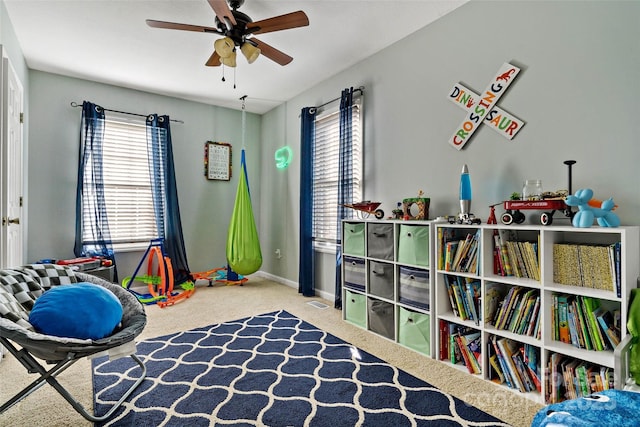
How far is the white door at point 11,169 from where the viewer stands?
2.27 m

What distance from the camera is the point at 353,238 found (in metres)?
3.00

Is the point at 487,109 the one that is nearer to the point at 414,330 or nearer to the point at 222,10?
the point at 414,330

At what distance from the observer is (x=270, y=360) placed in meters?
2.26

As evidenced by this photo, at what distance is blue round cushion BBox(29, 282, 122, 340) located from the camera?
1.58 meters

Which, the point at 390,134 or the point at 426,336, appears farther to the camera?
the point at 390,134

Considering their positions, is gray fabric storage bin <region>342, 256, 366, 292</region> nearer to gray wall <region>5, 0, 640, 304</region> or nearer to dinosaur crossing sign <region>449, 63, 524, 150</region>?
gray wall <region>5, 0, 640, 304</region>

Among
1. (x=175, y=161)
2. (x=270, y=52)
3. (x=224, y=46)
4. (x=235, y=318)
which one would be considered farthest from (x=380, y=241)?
(x=175, y=161)

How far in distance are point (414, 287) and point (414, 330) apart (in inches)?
12.2

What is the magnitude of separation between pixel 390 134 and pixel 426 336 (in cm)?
172

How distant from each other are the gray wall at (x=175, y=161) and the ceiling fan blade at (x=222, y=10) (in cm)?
250

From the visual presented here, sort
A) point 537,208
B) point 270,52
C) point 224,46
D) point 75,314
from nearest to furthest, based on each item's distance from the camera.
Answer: point 75,314 → point 537,208 → point 224,46 → point 270,52

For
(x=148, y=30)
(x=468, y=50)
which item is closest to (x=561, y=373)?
(x=468, y=50)

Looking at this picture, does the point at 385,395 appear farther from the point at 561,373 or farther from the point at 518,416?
the point at 561,373

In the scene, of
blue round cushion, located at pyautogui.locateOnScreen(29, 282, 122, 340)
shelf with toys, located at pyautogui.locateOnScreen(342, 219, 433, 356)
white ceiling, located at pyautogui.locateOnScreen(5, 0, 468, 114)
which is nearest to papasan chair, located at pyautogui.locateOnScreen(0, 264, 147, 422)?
blue round cushion, located at pyautogui.locateOnScreen(29, 282, 122, 340)
